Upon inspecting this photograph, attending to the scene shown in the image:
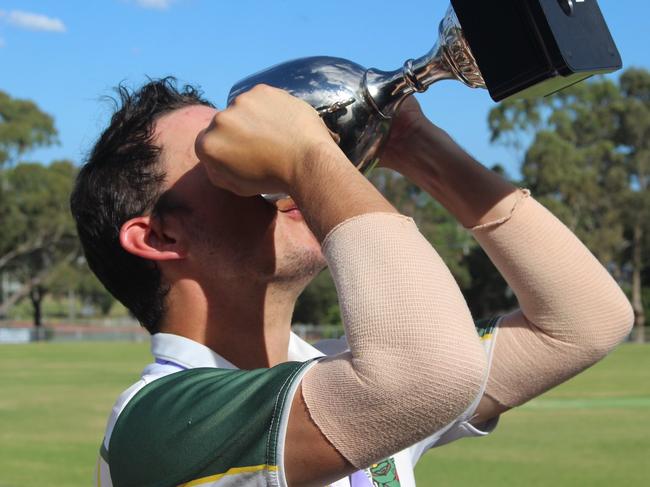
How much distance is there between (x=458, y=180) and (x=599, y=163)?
5297 centimetres

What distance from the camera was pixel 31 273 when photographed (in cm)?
5738

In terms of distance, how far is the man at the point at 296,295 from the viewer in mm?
1704

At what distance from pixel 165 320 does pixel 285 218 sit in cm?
37

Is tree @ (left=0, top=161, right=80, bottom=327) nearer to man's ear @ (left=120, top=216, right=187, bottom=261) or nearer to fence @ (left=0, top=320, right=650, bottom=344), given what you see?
fence @ (left=0, top=320, right=650, bottom=344)

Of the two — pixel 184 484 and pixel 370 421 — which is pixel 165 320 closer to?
pixel 184 484

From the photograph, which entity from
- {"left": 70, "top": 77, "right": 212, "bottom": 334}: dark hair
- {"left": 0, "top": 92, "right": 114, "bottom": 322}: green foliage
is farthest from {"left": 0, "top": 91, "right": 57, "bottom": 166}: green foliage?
{"left": 70, "top": 77, "right": 212, "bottom": 334}: dark hair

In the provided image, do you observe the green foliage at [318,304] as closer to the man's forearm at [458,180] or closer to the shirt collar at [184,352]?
the man's forearm at [458,180]

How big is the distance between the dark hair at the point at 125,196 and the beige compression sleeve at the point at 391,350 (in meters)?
0.63

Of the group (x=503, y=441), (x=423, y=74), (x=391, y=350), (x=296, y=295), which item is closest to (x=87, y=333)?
(x=503, y=441)

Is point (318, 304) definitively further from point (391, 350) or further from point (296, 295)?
point (391, 350)

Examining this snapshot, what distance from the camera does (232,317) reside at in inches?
89.6

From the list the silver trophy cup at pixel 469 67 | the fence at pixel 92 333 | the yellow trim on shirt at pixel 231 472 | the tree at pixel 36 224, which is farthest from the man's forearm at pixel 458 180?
the tree at pixel 36 224

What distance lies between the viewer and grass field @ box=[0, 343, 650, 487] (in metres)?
8.88

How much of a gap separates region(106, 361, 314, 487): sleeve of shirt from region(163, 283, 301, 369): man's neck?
354mm
